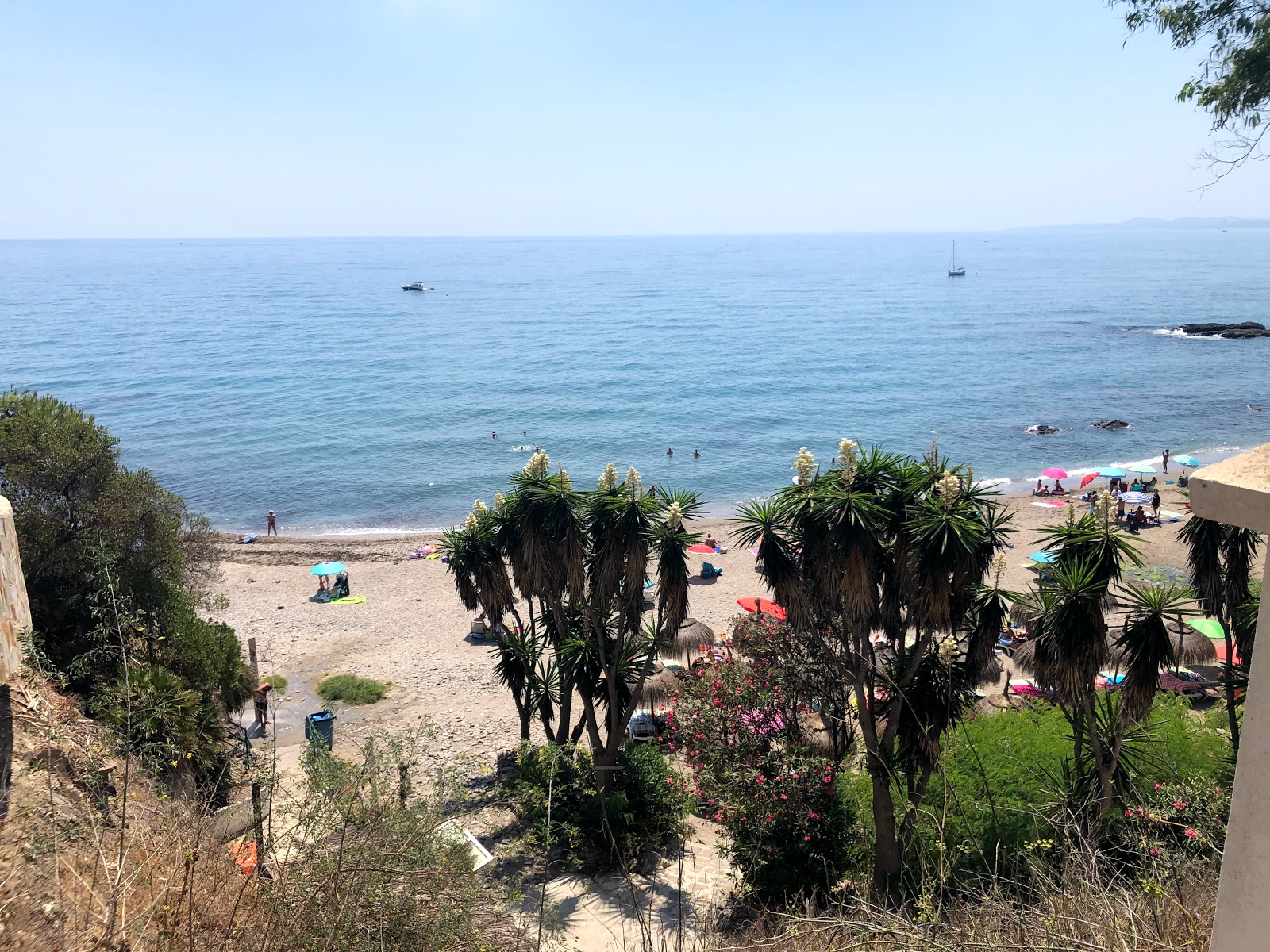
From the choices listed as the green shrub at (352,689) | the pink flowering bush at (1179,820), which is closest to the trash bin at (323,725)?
the green shrub at (352,689)

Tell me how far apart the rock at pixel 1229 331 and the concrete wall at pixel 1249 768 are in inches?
3774

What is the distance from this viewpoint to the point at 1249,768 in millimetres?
3299

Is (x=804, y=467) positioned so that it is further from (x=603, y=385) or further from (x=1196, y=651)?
(x=603, y=385)

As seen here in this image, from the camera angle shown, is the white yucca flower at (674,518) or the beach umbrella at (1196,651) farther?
the beach umbrella at (1196,651)

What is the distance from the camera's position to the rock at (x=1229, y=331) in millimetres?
82375

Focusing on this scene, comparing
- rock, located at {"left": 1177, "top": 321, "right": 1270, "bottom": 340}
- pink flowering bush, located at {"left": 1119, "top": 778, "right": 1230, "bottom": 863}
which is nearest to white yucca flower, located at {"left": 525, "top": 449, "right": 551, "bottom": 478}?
pink flowering bush, located at {"left": 1119, "top": 778, "right": 1230, "bottom": 863}

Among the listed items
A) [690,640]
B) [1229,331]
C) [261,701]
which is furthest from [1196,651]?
[1229,331]

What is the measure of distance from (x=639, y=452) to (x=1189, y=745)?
3997 centimetres

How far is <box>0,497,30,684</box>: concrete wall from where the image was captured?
8.22m

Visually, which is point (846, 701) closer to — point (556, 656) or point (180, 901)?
point (556, 656)

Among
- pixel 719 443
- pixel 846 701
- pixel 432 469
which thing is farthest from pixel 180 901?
pixel 719 443

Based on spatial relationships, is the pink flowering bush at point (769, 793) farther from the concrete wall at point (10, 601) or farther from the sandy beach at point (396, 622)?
the concrete wall at point (10, 601)

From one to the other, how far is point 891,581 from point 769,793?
10.0 ft

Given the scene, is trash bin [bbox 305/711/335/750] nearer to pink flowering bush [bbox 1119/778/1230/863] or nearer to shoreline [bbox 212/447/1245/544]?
pink flowering bush [bbox 1119/778/1230/863]
